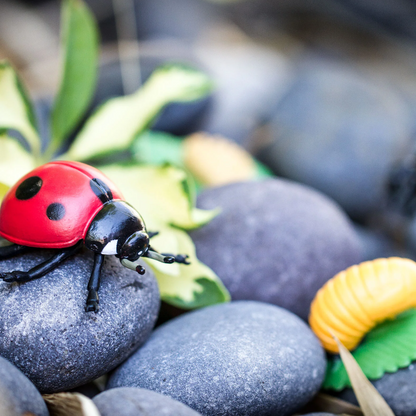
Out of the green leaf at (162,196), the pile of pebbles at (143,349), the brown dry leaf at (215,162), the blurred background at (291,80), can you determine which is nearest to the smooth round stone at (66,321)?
the pile of pebbles at (143,349)

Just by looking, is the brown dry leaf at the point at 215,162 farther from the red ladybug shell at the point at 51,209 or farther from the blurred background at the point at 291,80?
the red ladybug shell at the point at 51,209

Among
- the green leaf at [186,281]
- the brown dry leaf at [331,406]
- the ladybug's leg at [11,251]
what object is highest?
the ladybug's leg at [11,251]

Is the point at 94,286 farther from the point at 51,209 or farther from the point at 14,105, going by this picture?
the point at 14,105

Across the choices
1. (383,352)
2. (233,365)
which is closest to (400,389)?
(383,352)

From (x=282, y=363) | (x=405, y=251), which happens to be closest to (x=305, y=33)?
(x=405, y=251)

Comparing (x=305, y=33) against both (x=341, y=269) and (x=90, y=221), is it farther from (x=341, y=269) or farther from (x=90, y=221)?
(x=90, y=221)

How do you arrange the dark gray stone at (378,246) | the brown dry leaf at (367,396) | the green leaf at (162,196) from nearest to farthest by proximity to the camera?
the brown dry leaf at (367,396), the green leaf at (162,196), the dark gray stone at (378,246)

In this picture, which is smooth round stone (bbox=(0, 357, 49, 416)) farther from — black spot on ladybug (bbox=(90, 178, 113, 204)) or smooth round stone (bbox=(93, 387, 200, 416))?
black spot on ladybug (bbox=(90, 178, 113, 204))

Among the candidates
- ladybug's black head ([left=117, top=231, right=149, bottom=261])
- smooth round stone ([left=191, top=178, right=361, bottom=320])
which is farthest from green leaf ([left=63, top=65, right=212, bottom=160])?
ladybug's black head ([left=117, top=231, right=149, bottom=261])
